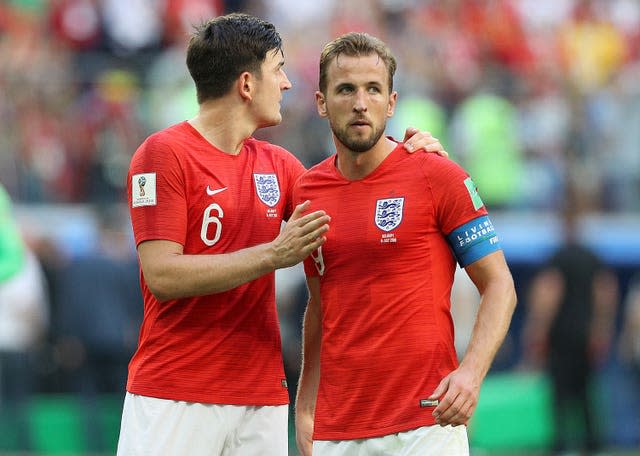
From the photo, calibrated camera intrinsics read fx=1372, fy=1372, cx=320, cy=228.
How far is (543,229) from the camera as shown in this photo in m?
14.0

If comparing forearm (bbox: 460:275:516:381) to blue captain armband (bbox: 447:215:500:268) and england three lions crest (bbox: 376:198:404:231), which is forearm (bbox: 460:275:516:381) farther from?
england three lions crest (bbox: 376:198:404:231)

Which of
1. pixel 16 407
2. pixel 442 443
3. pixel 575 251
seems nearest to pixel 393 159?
pixel 442 443

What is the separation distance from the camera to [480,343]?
546cm

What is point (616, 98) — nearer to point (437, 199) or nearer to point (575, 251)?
point (575, 251)

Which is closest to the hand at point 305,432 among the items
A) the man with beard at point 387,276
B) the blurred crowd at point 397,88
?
the man with beard at point 387,276

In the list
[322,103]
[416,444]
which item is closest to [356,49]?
[322,103]

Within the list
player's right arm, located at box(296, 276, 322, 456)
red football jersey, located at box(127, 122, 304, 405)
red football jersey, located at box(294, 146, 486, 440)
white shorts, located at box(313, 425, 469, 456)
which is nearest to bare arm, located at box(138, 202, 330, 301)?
red football jersey, located at box(127, 122, 304, 405)

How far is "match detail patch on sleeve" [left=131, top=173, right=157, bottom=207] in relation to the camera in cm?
586

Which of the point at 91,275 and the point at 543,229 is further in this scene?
the point at 543,229

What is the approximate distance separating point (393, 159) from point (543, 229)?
8.46 meters

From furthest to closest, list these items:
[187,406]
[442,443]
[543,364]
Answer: [543,364] < [187,406] < [442,443]

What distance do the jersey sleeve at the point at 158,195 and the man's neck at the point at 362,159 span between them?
0.70 m

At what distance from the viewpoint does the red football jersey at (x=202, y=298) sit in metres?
5.88

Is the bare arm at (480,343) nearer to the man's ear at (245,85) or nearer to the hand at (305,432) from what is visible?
the hand at (305,432)
